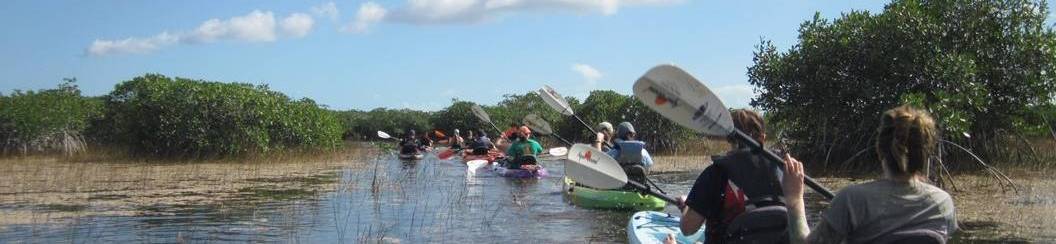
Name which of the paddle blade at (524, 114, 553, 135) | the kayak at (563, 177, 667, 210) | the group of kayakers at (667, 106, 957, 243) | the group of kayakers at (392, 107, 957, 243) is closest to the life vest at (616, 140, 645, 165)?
the kayak at (563, 177, 667, 210)

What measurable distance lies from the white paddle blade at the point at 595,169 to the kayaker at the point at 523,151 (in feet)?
33.6

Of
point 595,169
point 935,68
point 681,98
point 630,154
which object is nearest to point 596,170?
point 595,169

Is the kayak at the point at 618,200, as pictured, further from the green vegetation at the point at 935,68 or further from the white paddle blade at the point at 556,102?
the green vegetation at the point at 935,68

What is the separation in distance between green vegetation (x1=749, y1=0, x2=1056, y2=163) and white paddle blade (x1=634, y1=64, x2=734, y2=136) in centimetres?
1054

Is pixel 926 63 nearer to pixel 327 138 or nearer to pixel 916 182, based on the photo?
pixel 916 182

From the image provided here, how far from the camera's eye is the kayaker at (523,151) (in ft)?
51.8

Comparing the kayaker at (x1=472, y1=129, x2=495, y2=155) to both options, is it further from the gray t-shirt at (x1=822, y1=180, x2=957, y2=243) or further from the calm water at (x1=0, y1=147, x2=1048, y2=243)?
the gray t-shirt at (x1=822, y1=180, x2=957, y2=243)

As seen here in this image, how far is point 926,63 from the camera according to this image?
45.1 ft

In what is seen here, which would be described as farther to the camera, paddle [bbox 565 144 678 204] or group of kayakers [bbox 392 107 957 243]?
paddle [bbox 565 144 678 204]

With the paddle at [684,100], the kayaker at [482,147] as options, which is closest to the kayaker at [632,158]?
the paddle at [684,100]

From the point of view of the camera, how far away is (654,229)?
610cm

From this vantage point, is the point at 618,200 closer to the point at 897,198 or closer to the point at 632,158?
the point at 632,158

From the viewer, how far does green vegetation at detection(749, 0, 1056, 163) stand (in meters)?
13.8

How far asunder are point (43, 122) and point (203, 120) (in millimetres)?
5496
